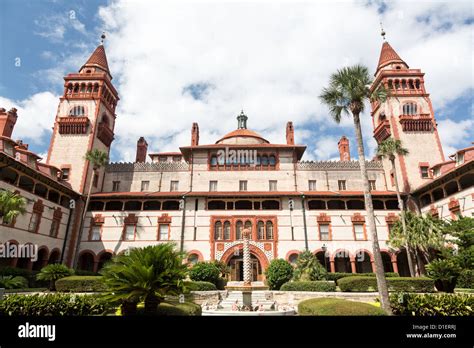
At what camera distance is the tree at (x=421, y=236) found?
25.5 metres

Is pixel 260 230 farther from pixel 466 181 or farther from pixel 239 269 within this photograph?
pixel 466 181

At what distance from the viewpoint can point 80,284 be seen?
21.2 metres

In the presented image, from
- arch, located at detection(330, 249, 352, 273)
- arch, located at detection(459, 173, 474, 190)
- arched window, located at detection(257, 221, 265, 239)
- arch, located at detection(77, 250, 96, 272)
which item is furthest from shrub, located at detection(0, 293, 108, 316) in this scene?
arch, located at detection(459, 173, 474, 190)

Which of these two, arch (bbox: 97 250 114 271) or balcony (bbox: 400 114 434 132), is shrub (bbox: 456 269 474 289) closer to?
balcony (bbox: 400 114 434 132)

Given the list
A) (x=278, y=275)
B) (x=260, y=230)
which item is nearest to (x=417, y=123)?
(x=260, y=230)

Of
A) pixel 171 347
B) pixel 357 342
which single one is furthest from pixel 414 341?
pixel 171 347

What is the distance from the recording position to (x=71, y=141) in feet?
124

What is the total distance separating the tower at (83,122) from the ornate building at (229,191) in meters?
0.14

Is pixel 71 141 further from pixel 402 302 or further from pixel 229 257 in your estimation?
pixel 402 302

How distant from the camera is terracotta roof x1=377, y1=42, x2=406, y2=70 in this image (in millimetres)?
41531

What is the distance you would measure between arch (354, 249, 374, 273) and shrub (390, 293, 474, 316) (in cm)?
1985

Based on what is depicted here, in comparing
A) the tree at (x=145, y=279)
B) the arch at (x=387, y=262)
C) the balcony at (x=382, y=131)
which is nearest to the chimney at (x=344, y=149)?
the balcony at (x=382, y=131)

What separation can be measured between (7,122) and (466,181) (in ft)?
157

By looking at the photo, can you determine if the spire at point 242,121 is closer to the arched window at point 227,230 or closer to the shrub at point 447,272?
the arched window at point 227,230
